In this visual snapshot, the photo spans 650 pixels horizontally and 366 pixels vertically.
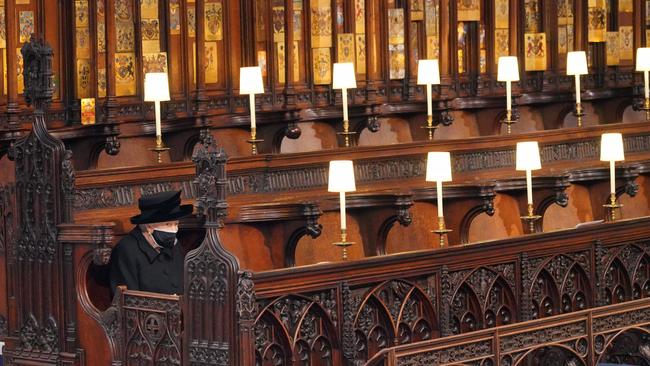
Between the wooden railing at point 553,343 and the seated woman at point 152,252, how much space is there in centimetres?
146

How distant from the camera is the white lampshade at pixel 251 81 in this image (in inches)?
587

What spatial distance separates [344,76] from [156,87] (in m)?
2.38

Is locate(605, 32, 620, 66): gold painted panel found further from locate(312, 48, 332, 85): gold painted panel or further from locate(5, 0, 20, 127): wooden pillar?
locate(5, 0, 20, 127): wooden pillar

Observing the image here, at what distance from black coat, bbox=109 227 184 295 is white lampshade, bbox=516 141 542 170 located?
397 centimetres

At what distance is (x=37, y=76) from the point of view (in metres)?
10.9

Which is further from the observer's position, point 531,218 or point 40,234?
point 531,218

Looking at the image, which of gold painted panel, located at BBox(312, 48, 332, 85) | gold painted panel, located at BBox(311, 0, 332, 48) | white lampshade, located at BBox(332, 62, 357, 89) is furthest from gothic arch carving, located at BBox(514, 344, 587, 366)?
gold painted panel, located at BBox(311, 0, 332, 48)

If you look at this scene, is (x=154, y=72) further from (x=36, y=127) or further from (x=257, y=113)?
(x=36, y=127)

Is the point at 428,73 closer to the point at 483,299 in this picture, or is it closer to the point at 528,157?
the point at 528,157

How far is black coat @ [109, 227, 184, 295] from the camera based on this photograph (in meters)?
10.5

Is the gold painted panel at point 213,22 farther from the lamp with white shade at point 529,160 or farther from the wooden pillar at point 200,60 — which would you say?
the lamp with white shade at point 529,160

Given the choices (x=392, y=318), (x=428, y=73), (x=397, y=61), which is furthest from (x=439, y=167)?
(x=397, y=61)

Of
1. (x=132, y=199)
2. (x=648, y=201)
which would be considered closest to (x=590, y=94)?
(x=648, y=201)

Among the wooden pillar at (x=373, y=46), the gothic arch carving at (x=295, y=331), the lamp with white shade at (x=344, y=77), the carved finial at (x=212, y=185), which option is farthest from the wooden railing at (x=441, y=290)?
the wooden pillar at (x=373, y=46)
